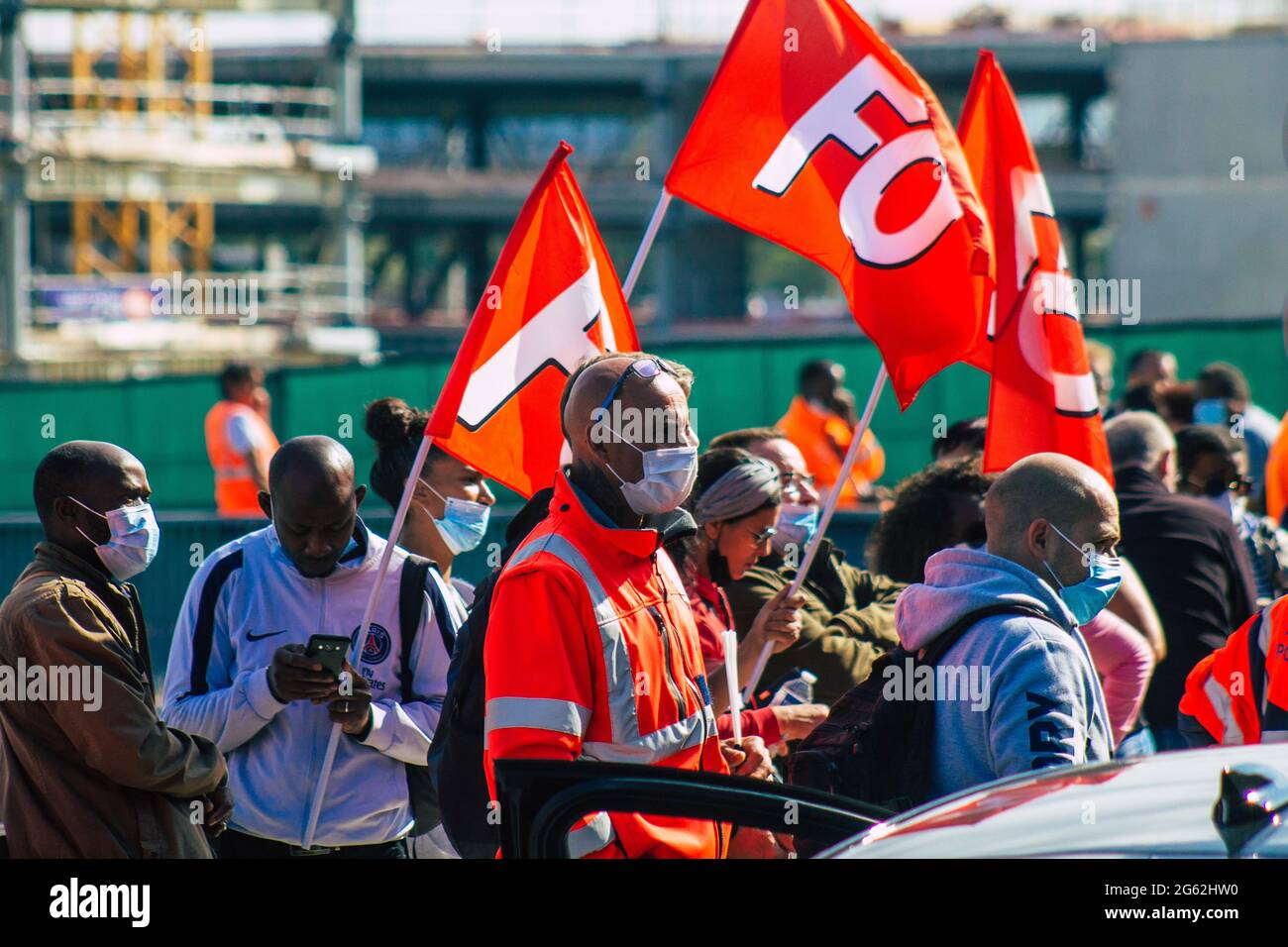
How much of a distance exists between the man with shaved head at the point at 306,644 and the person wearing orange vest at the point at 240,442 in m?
7.08

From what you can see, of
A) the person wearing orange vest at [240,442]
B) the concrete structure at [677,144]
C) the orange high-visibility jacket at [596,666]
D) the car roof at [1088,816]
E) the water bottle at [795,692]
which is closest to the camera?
the car roof at [1088,816]

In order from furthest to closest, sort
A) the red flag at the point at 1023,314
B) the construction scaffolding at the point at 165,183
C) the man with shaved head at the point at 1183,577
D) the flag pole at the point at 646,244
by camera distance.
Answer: the construction scaffolding at the point at 165,183 < the man with shaved head at the point at 1183,577 < the red flag at the point at 1023,314 < the flag pole at the point at 646,244

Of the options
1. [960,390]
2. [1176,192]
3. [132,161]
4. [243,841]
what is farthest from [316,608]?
[1176,192]

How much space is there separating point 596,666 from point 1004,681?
857mm

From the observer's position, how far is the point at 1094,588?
13.6 ft

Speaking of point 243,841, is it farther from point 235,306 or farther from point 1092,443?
point 235,306

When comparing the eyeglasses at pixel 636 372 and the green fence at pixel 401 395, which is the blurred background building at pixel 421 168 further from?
the eyeglasses at pixel 636 372

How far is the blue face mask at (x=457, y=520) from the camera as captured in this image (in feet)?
17.7

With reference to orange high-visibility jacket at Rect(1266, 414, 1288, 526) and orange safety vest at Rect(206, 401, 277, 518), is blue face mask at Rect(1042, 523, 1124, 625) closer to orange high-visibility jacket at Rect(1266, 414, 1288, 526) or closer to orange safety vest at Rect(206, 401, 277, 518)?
orange high-visibility jacket at Rect(1266, 414, 1288, 526)

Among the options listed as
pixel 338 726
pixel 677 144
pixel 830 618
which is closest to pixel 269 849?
pixel 338 726

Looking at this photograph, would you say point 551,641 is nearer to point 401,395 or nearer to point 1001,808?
point 1001,808

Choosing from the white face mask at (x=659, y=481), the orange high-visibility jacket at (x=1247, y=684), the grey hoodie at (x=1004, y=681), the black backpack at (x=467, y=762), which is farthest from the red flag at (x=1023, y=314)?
the black backpack at (x=467, y=762)

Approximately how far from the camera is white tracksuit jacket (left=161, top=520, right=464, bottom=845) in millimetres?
4492
